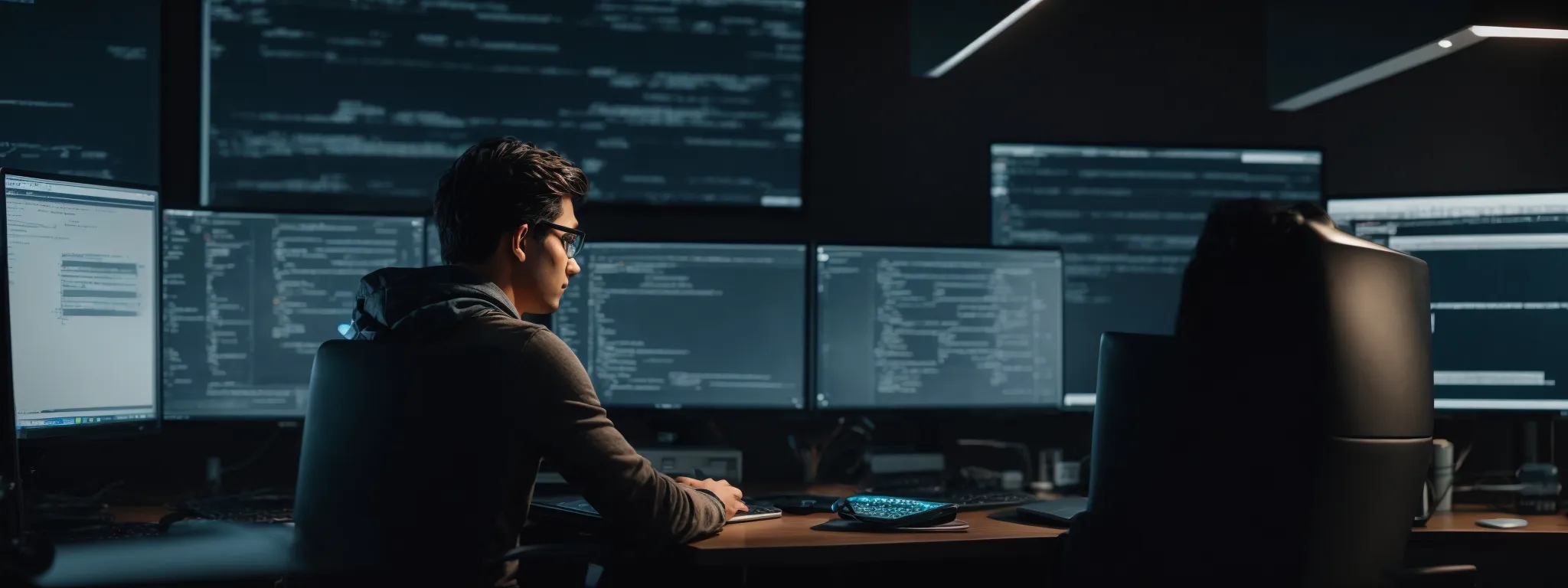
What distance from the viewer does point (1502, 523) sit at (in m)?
2.01

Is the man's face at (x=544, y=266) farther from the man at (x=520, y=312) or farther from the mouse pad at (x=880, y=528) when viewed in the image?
the mouse pad at (x=880, y=528)

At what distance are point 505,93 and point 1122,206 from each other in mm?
1485

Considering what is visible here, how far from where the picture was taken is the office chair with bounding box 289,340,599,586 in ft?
4.50

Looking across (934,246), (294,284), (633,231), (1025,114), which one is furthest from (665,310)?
(1025,114)

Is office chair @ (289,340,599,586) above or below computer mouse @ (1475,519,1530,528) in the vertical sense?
above

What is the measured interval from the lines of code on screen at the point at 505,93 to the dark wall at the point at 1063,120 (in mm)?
94

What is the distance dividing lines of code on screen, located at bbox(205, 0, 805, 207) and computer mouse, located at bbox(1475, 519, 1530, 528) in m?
1.55

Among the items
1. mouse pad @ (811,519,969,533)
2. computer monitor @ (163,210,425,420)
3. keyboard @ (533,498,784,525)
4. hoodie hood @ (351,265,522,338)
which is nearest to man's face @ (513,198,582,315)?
hoodie hood @ (351,265,522,338)

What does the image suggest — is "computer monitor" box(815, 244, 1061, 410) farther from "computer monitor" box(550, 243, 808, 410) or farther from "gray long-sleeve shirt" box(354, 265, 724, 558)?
"gray long-sleeve shirt" box(354, 265, 724, 558)

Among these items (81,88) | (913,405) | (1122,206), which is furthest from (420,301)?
(1122,206)

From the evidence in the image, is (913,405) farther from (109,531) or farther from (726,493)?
(109,531)

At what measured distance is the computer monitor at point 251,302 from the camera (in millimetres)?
2246

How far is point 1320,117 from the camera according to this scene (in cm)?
291

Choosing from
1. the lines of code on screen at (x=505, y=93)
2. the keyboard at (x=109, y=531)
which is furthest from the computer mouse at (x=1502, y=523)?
the keyboard at (x=109, y=531)
